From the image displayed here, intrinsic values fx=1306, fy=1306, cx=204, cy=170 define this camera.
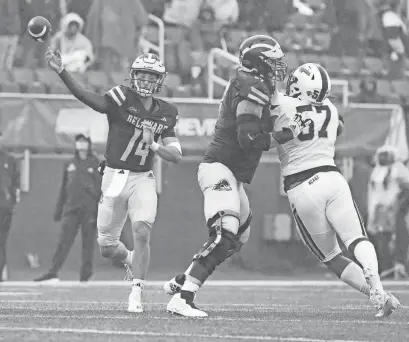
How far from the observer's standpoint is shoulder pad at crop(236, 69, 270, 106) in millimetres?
8484

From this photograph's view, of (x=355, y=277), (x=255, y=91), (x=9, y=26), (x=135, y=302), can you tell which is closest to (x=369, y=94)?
(x=9, y=26)

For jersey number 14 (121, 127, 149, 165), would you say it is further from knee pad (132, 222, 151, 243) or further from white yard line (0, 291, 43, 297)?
white yard line (0, 291, 43, 297)

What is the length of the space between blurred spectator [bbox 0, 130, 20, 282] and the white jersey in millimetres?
6723

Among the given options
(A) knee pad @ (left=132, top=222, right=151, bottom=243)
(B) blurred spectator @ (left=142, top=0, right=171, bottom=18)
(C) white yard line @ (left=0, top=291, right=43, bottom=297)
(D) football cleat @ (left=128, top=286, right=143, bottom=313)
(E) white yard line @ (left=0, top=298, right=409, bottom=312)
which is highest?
(B) blurred spectator @ (left=142, top=0, right=171, bottom=18)

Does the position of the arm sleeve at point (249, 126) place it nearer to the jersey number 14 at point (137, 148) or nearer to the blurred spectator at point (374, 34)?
the jersey number 14 at point (137, 148)

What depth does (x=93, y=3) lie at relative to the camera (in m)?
17.8

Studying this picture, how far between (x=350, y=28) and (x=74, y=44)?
15.9ft

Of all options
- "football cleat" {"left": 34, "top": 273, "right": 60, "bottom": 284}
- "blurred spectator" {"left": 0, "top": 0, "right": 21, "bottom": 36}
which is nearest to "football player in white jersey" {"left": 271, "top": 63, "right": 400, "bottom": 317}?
"football cleat" {"left": 34, "top": 273, "right": 60, "bottom": 284}

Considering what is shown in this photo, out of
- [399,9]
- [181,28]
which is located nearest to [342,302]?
[181,28]

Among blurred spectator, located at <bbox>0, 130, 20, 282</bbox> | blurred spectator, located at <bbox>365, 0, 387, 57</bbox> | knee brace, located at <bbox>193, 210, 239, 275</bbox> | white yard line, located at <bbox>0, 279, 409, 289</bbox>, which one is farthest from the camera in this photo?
blurred spectator, located at <bbox>365, 0, 387, 57</bbox>

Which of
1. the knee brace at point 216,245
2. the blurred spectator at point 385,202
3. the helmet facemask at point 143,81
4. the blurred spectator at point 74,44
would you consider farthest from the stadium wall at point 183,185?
the knee brace at point 216,245

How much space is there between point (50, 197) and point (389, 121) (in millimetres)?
4851

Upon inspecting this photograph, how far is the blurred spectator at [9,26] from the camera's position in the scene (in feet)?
57.3

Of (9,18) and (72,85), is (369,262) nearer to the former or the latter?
(72,85)
